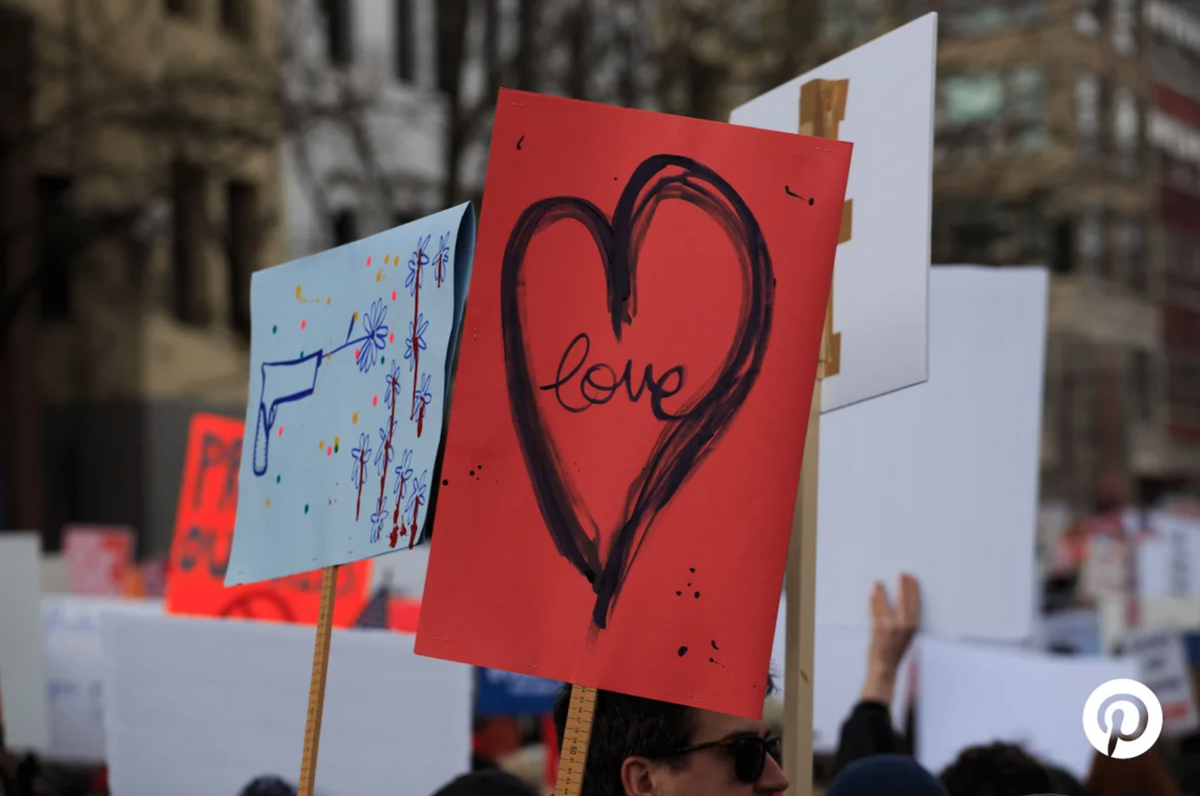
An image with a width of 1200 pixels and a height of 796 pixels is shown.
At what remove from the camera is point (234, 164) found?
1850 cm

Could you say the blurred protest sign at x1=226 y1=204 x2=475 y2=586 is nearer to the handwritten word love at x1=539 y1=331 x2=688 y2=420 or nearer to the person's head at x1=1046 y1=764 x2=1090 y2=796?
the handwritten word love at x1=539 y1=331 x2=688 y2=420

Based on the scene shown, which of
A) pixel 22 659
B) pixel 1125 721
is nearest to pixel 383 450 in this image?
pixel 1125 721

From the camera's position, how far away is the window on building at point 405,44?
22.6m

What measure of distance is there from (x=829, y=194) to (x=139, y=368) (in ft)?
58.9

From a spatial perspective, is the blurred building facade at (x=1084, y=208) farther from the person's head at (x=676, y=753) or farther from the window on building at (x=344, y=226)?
the person's head at (x=676, y=753)

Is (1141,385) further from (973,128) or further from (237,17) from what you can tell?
(237,17)

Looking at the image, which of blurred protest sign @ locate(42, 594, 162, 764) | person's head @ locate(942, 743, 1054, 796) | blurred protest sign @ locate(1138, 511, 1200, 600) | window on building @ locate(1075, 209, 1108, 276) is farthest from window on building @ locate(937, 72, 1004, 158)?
person's head @ locate(942, 743, 1054, 796)

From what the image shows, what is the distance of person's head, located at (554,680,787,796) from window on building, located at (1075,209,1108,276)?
123ft

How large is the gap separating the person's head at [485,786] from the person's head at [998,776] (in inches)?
41.9

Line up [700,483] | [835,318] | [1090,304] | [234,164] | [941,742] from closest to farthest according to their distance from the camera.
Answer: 1. [700,483]
2. [835,318]
3. [941,742]
4. [234,164]
5. [1090,304]

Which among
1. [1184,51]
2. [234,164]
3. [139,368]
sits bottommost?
[139,368]

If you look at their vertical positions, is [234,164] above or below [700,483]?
above

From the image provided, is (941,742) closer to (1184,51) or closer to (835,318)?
(835,318)

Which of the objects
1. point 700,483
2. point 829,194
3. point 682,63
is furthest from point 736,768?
point 682,63
